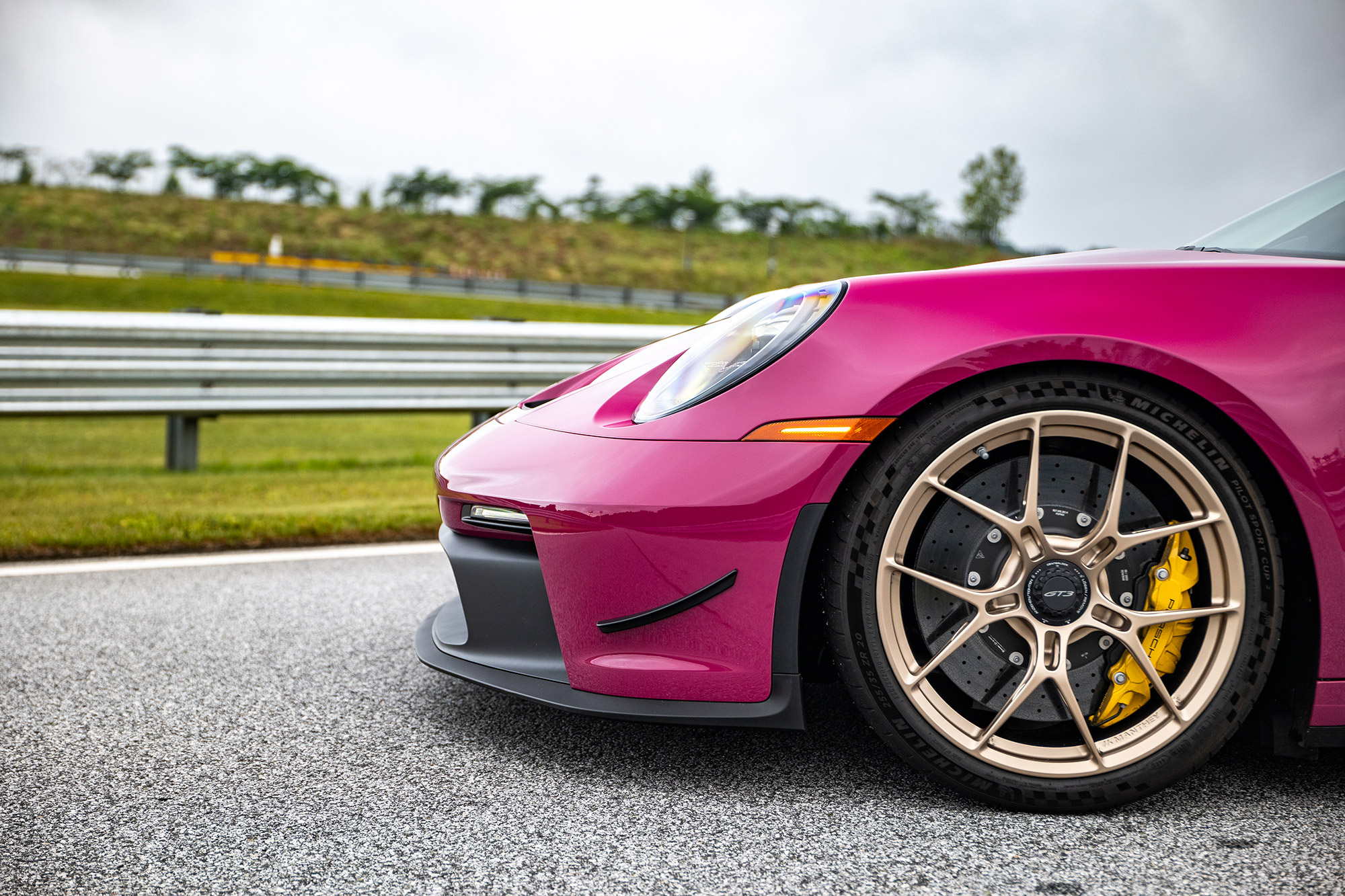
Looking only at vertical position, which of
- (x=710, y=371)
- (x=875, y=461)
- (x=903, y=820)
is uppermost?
(x=710, y=371)

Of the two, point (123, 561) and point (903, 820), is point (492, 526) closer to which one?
point (903, 820)

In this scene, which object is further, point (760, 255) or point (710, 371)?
point (760, 255)

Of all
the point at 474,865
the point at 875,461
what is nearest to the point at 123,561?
the point at 474,865

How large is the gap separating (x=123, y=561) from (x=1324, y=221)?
13.6 ft

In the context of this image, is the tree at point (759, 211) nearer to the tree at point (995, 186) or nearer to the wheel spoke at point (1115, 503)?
the tree at point (995, 186)

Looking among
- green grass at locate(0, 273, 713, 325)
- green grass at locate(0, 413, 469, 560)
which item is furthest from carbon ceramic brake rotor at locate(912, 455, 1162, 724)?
green grass at locate(0, 273, 713, 325)

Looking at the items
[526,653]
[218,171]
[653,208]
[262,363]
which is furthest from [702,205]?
[526,653]

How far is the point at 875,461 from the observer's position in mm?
1800

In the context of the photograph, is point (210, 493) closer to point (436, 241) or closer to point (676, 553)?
point (676, 553)

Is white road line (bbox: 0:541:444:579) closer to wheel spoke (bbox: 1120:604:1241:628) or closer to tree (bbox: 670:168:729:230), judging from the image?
wheel spoke (bbox: 1120:604:1241:628)

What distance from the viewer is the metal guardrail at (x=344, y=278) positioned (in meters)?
29.1

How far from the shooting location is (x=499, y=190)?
5491 centimetres

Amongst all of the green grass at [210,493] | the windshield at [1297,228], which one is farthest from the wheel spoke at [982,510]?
the green grass at [210,493]

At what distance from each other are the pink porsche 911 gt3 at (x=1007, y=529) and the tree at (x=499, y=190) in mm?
55716
